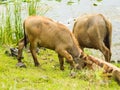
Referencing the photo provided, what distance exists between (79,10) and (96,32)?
4.86 meters

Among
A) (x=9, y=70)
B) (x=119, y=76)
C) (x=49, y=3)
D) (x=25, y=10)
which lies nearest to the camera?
(x=119, y=76)

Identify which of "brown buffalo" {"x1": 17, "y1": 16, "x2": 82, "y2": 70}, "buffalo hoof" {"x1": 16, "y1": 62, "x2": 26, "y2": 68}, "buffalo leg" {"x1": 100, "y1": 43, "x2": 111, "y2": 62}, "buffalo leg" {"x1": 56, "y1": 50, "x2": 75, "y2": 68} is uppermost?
"brown buffalo" {"x1": 17, "y1": 16, "x2": 82, "y2": 70}

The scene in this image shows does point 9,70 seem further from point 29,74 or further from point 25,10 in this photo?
point 25,10

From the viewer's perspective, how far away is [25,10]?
14789mm

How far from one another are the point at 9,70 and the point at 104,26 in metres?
2.37

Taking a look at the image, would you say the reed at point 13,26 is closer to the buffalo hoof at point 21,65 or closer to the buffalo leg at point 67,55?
the buffalo hoof at point 21,65

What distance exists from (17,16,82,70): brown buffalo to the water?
326 centimetres

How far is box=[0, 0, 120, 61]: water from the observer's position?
14453 mm

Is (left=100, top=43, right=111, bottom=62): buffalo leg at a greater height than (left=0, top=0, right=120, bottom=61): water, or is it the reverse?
(left=100, top=43, right=111, bottom=62): buffalo leg

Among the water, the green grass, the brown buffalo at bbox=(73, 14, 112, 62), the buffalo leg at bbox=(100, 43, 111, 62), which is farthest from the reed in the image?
the buffalo leg at bbox=(100, 43, 111, 62)

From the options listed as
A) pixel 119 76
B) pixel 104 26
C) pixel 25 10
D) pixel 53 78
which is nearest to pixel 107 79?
pixel 119 76

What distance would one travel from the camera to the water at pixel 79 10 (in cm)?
1445

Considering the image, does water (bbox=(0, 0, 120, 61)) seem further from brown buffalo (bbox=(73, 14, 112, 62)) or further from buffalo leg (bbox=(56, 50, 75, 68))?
buffalo leg (bbox=(56, 50, 75, 68))

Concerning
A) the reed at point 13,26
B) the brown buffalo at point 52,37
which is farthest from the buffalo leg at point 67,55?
the reed at point 13,26
